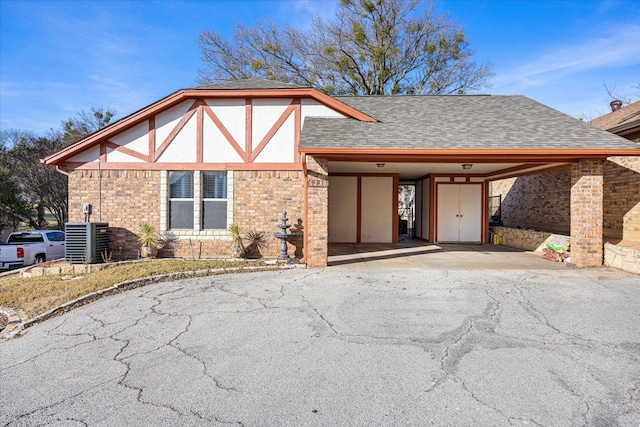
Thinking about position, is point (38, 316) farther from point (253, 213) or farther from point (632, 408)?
point (632, 408)

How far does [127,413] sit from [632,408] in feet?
13.0

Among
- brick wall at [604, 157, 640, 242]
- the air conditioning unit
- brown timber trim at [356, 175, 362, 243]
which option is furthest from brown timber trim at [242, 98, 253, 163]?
brick wall at [604, 157, 640, 242]

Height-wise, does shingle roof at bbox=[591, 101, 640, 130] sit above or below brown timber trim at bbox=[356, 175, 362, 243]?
above

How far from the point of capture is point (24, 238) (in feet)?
37.8

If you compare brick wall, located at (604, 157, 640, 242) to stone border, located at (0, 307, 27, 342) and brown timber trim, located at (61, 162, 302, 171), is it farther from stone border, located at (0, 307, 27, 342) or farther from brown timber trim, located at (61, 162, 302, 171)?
stone border, located at (0, 307, 27, 342)

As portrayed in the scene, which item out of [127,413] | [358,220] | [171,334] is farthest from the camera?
[358,220]

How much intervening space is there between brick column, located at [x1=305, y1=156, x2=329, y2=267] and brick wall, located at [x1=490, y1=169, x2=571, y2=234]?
8965 millimetres

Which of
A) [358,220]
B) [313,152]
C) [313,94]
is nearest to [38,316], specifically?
[313,152]

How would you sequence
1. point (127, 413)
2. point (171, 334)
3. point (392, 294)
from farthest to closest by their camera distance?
point (392, 294)
point (171, 334)
point (127, 413)

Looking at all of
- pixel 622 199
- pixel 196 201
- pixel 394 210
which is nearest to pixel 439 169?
pixel 394 210

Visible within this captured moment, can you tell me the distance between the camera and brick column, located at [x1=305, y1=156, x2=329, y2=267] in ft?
26.1

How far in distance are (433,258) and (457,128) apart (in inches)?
141

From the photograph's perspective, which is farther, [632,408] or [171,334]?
[171,334]

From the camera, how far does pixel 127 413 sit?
2.66m
